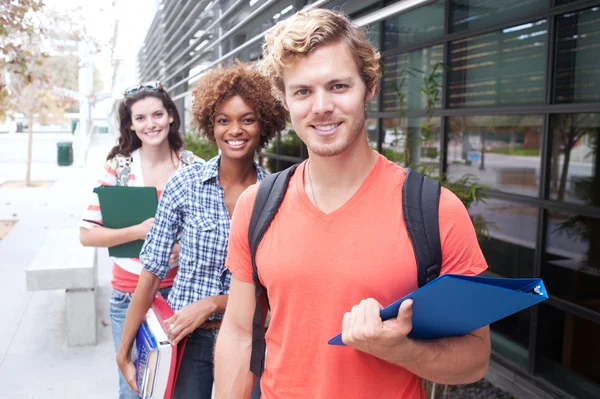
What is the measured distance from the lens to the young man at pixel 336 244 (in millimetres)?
1524

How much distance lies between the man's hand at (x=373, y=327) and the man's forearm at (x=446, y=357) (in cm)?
8

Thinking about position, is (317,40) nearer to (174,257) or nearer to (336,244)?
(336,244)

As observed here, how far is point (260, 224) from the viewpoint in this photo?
1722 millimetres

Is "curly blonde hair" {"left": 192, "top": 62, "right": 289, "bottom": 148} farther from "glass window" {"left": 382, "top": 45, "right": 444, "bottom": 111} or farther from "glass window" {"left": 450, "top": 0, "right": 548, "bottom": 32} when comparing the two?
"glass window" {"left": 382, "top": 45, "right": 444, "bottom": 111}

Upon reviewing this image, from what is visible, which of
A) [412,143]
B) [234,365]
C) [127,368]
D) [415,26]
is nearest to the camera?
[234,365]

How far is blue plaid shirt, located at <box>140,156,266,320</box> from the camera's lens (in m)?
2.41

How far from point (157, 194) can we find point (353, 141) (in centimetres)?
169

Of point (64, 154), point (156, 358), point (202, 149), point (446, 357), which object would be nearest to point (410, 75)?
point (156, 358)

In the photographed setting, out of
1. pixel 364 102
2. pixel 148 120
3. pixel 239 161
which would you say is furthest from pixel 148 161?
pixel 364 102

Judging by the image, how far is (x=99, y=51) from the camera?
2275 cm

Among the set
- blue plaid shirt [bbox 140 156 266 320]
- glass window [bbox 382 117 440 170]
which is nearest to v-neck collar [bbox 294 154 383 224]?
blue plaid shirt [bbox 140 156 266 320]

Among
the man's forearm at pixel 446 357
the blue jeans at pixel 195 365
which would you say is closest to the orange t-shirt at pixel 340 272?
the man's forearm at pixel 446 357

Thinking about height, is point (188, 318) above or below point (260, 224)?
below

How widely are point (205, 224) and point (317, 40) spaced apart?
1003 millimetres
